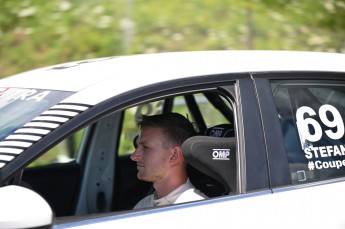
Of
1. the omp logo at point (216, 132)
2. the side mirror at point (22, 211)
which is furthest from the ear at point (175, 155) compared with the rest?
the side mirror at point (22, 211)

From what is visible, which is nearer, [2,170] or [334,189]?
[2,170]

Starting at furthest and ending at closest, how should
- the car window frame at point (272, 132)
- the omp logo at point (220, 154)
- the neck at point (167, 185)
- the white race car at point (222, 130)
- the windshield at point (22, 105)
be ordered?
the neck at point (167, 185), the omp logo at point (220, 154), the car window frame at point (272, 132), the windshield at point (22, 105), the white race car at point (222, 130)

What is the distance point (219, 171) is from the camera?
3.31 m

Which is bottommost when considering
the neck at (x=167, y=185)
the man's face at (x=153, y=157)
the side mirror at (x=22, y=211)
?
the side mirror at (x=22, y=211)

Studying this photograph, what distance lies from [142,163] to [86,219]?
2.69 ft

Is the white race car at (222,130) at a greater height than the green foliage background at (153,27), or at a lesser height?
lesser

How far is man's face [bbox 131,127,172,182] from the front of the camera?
3.60 meters

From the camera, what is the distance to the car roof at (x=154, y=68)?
3.07 metres

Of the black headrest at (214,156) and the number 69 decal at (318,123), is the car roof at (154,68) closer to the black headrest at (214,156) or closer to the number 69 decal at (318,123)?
the number 69 decal at (318,123)

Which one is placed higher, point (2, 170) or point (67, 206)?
point (67, 206)

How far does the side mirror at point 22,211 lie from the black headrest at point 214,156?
2.81ft

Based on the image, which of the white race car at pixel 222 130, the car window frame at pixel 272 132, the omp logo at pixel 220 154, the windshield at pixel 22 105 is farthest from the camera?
the omp logo at pixel 220 154

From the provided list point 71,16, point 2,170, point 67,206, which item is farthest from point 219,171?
point 71,16

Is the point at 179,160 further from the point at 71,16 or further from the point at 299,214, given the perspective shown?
the point at 71,16
